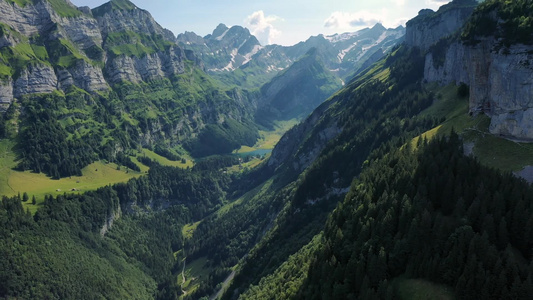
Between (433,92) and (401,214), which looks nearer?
(401,214)

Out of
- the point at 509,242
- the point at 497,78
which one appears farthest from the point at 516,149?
the point at 509,242

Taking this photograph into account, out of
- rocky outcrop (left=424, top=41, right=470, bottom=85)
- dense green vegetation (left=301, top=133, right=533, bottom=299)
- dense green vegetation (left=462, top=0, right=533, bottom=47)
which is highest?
dense green vegetation (left=462, top=0, right=533, bottom=47)

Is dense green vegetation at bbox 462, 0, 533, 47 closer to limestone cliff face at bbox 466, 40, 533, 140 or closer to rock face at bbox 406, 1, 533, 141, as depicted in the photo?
rock face at bbox 406, 1, 533, 141

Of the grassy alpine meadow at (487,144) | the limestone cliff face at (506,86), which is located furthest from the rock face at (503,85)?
the grassy alpine meadow at (487,144)

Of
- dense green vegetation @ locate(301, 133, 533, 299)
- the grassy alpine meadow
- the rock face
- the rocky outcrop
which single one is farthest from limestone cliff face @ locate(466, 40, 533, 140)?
the rocky outcrop

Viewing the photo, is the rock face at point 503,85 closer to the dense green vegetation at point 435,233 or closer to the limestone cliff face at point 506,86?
the limestone cliff face at point 506,86

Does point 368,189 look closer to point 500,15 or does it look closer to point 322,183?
point 500,15

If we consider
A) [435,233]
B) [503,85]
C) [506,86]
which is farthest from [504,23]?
[435,233]

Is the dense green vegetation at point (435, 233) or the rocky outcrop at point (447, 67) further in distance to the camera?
the rocky outcrop at point (447, 67)

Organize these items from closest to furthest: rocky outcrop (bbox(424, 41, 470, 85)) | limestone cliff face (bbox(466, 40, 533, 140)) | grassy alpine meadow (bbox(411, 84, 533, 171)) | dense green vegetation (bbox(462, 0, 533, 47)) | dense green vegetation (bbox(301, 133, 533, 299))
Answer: dense green vegetation (bbox(301, 133, 533, 299)) → grassy alpine meadow (bbox(411, 84, 533, 171)) → limestone cliff face (bbox(466, 40, 533, 140)) → dense green vegetation (bbox(462, 0, 533, 47)) → rocky outcrop (bbox(424, 41, 470, 85))
